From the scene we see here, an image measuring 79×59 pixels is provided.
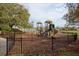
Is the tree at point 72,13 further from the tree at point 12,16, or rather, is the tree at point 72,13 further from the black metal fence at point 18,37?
the tree at point 12,16

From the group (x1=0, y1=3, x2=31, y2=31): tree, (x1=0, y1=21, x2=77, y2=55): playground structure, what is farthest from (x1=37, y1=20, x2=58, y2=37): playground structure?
(x1=0, y1=3, x2=31, y2=31): tree

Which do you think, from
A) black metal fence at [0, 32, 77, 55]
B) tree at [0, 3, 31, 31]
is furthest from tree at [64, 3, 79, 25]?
tree at [0, 3, 31, 31]

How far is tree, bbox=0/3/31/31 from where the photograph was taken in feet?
4.48

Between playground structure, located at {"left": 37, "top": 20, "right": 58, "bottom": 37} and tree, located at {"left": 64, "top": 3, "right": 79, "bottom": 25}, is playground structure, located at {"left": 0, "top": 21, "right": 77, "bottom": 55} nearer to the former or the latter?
playground structure, located at {"left": 37, "top": 20, "right": 58, "bottom": 37}

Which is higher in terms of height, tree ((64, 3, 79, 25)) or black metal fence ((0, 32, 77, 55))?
tree ((64, 3, 79, 25))

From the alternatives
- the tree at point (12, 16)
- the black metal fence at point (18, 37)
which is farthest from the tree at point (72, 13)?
the tree at point (12, 16)

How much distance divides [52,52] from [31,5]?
1.88 ft

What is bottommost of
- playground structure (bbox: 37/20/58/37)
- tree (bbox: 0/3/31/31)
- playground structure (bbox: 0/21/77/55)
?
playground structure (bbox: 0/21/77/55)

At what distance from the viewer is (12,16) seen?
4.53ft

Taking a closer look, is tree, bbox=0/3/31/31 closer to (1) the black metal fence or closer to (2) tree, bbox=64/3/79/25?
(1) the black metal fence

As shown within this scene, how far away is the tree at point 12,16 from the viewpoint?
1.37m

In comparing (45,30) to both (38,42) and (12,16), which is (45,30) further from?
(12,16)

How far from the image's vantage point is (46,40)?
1385 mm

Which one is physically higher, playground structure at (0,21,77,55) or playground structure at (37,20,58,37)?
playground structure at (37,20,58,37)
